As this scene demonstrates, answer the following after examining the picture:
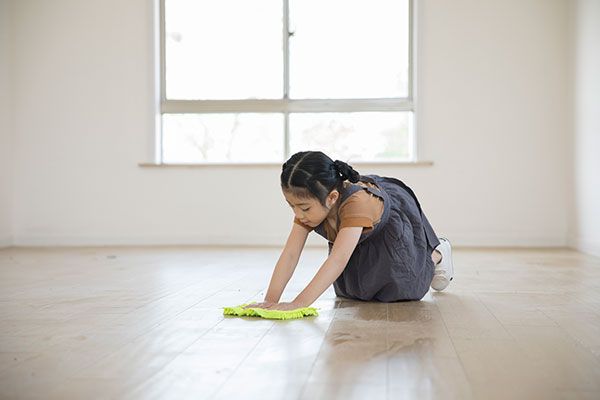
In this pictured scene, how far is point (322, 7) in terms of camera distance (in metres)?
5.50

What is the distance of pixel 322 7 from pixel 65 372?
177 inches

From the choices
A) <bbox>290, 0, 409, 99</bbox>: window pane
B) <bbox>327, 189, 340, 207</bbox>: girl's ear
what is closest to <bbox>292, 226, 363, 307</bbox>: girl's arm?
<bbox>327, 189, 340, 207</bbox>: girl's ear

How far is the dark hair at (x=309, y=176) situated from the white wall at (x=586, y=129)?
9.90 feet

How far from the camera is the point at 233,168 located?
5.44m

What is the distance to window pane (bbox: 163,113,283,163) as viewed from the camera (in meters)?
5.53

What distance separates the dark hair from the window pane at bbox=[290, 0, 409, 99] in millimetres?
3480

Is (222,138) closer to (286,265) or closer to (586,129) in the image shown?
(586,129)

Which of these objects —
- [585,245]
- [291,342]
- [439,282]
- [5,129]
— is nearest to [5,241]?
[5,129]

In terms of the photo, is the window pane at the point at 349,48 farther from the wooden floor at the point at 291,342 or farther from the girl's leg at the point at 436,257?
the girl's leg at the point at 436,257

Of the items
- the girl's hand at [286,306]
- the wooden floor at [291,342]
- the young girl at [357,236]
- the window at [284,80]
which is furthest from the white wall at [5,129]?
the girl's hand at [286,306]

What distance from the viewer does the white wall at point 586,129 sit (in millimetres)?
4574

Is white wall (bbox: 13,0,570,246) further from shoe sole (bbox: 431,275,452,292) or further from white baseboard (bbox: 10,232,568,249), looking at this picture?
shoe sole (bbox: 431,275,452,292)

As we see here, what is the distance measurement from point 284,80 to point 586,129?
86.2 inches

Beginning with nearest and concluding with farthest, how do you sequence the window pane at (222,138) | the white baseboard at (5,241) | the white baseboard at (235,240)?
the white baseboard at (235,240) → the white baseboard at (5,241) → the window pane at (222,138)
